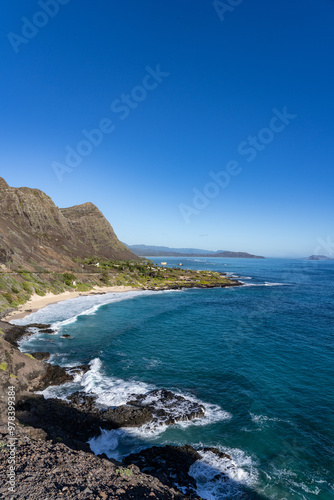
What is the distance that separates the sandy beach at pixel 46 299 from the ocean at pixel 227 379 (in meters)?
2.76

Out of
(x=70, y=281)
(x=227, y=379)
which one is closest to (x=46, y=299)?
(x=70, y=281)

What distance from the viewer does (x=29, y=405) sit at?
19062mm

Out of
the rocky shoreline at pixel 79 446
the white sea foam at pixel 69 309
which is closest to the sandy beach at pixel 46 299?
the white sea foam at pixel 69 309

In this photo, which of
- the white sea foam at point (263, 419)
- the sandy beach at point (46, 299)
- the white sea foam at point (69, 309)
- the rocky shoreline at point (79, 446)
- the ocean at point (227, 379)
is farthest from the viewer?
the sandy beach at point (46, 299)

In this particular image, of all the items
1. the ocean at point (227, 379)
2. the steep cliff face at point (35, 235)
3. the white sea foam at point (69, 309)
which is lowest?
the white sea foam at point (69, 309)

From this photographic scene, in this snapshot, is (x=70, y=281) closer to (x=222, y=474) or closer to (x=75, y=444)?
(x=75, y=444)

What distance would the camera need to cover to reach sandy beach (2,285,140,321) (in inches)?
1884

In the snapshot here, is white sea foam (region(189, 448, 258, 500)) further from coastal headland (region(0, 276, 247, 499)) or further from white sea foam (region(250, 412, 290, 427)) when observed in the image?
white sea foam (region(250, 412, 290, 427))

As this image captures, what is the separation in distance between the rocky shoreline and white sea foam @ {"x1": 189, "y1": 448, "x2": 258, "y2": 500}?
0.29m

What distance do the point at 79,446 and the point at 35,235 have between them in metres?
110

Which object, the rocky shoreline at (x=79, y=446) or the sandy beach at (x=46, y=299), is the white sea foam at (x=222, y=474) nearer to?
the rocky shoreline at (x=79, y=446)

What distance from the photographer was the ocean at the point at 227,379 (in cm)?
1544

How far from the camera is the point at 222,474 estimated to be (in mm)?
14781

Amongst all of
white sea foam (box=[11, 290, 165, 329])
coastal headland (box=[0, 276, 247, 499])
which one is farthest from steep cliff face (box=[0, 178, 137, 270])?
coastal headland (box=[0, 276, 247, 499])
